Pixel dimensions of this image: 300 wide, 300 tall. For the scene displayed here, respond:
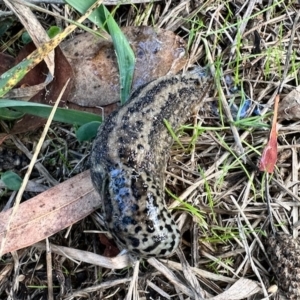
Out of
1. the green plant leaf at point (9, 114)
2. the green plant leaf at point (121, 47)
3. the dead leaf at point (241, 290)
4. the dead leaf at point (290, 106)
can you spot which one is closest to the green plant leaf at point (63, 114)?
the green plant leaf at point (9, 114)

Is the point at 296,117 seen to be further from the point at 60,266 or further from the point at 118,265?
the point at 60,266

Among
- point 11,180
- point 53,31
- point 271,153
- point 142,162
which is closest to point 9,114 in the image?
point 11,180

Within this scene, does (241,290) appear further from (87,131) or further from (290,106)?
(87,131)

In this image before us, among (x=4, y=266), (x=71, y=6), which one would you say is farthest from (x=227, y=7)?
(x=4, y=266)

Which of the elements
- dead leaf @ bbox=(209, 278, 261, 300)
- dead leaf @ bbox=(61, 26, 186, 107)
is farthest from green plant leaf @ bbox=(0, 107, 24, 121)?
dead leaf @ bbox=(209, 278, 261, 300)

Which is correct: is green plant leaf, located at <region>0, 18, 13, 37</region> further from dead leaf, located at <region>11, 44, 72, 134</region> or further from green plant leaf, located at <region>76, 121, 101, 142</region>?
green plant leaf, located at <region>76, 121, 101, 142</region>

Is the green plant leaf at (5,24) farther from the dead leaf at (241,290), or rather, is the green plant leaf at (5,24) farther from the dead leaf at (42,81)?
the dead leaf at (241,290)
